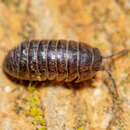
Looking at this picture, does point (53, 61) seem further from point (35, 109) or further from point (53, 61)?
point (35, 109)

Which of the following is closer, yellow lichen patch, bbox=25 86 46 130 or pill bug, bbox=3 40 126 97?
yellow lichen patch, bbox=25 86 46 130

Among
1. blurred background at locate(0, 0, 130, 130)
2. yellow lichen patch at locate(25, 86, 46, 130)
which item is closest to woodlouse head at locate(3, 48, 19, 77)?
blurred background at locate(0, 0, 130, 130)

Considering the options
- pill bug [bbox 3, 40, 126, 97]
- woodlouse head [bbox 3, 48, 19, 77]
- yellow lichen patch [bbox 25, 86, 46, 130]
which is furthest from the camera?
woodlouse head [bbox 3, 48, 19, 77]

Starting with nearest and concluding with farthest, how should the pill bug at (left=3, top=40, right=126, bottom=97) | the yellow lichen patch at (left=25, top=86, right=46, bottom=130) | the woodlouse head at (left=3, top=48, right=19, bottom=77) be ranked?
the yellow lichen patch at (left=25, top=86, right=46, bottom=130), the pill bug at (left=3, top=40, right=126, bottom=97), the woodlouse head at (left=3, top=48, right=19, bottom=77)

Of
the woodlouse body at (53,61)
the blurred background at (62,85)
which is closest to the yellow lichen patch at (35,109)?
the blurred background at (62,85)

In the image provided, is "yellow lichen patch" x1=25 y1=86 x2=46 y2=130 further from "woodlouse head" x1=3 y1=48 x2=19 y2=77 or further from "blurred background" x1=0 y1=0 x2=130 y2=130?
"woodlouse head" x1=3 y1=48 x2=19 y2=77

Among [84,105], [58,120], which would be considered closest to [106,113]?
[84,105]
